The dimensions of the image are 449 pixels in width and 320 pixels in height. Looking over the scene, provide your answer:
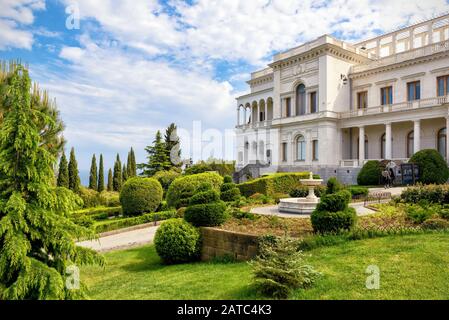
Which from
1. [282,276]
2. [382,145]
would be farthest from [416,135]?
[282,276]

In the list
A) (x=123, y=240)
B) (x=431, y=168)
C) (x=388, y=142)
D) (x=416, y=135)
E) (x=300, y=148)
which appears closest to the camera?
(x=123, y=240)

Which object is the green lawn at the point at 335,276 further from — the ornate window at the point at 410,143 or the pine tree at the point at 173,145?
the pine tree at the point at 173,145

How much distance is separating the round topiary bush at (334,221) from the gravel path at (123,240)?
684 cm

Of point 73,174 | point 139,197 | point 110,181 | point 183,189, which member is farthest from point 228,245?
point 110,181

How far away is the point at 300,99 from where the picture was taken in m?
33.1

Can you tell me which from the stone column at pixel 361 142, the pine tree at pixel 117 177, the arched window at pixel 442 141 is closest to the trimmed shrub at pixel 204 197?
the stone column at pixel 361 142

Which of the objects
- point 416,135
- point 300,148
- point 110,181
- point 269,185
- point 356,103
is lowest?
point 110,181

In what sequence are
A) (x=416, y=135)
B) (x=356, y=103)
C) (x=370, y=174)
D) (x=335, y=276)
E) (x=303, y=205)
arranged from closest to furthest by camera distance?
(x=335, y=276)
(x=303, y=205)
(x=370, y=174)
(x=416, y=135)
(x=356, y=103)

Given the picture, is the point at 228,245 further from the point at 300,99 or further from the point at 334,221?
the point at 300,99

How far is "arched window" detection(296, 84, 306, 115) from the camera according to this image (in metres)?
32.6

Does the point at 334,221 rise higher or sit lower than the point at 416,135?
lower

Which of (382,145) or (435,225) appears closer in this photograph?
(435,225)

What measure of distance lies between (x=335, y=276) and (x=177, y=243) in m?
4.32

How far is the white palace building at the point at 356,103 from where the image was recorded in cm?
2533
